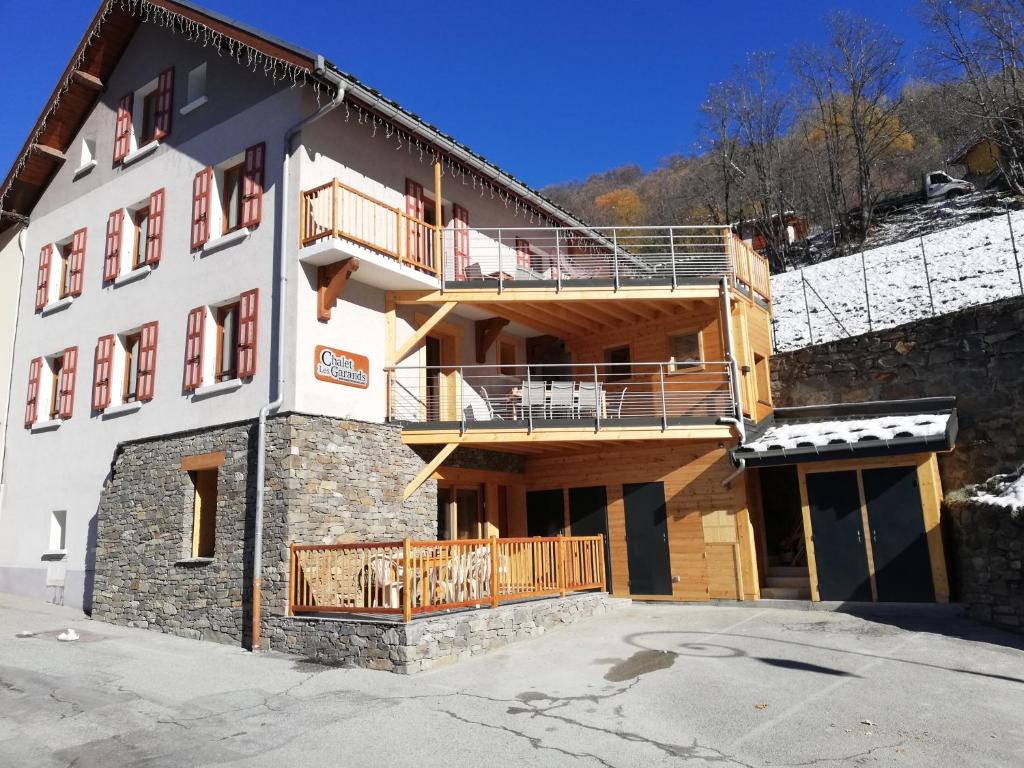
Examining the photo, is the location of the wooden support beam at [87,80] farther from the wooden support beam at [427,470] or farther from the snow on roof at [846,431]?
the snow on roof at [846,431]

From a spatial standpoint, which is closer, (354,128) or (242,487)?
(242,487)

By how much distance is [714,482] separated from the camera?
14.4 meters

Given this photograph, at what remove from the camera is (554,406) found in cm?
1475

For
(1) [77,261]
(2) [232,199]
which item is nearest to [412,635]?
(2) [232,199]

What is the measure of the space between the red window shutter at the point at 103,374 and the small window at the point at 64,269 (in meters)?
2.74

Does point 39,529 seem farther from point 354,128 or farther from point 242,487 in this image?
point 354,128

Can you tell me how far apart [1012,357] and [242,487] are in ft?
44.0

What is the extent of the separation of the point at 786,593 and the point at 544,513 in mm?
5146

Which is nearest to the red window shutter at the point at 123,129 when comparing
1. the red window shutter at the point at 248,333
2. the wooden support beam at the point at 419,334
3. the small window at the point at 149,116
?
the small window at the point at 149,116

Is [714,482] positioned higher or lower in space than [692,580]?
higher

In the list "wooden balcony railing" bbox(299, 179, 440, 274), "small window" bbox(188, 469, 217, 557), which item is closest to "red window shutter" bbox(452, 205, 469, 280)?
"wooden balcony railing" bbox(299, 179, 440, 274)

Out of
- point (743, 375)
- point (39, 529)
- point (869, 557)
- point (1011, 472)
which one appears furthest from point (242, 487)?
point (1011, 472)

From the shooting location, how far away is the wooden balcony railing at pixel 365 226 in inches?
493

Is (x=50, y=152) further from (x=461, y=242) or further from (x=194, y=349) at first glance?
(x=461, y=242)
